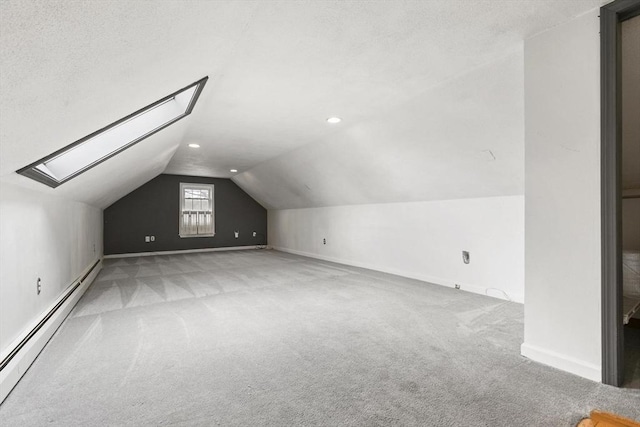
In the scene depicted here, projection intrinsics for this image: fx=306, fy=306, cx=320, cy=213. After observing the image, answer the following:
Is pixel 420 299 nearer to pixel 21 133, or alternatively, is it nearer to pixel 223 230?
pixel 21 133

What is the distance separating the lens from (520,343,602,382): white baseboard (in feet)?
5.45

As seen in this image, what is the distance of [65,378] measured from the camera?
5.73 ft

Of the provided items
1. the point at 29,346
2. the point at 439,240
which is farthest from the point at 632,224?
the point at 29,346

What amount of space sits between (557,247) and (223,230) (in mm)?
7723

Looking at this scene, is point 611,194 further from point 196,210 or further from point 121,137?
point 196,210

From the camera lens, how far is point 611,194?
160 centimetres

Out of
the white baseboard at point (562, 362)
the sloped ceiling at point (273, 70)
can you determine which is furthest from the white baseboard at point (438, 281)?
the white baseboard at point (562, 362)

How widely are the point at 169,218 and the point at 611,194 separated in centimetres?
815

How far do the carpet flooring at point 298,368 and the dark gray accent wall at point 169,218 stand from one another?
4.36 meters

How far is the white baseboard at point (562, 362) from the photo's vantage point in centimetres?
166

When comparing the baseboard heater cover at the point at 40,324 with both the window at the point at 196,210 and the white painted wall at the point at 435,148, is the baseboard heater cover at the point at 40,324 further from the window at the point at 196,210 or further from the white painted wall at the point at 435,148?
the window at the point at 196,210

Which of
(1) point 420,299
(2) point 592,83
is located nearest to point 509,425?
(2) point 592,83

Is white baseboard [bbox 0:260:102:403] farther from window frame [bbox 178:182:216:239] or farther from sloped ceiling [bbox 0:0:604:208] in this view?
window frame [bbox 178:182:216:239]

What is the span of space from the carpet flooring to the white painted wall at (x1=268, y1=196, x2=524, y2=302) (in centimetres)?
46
